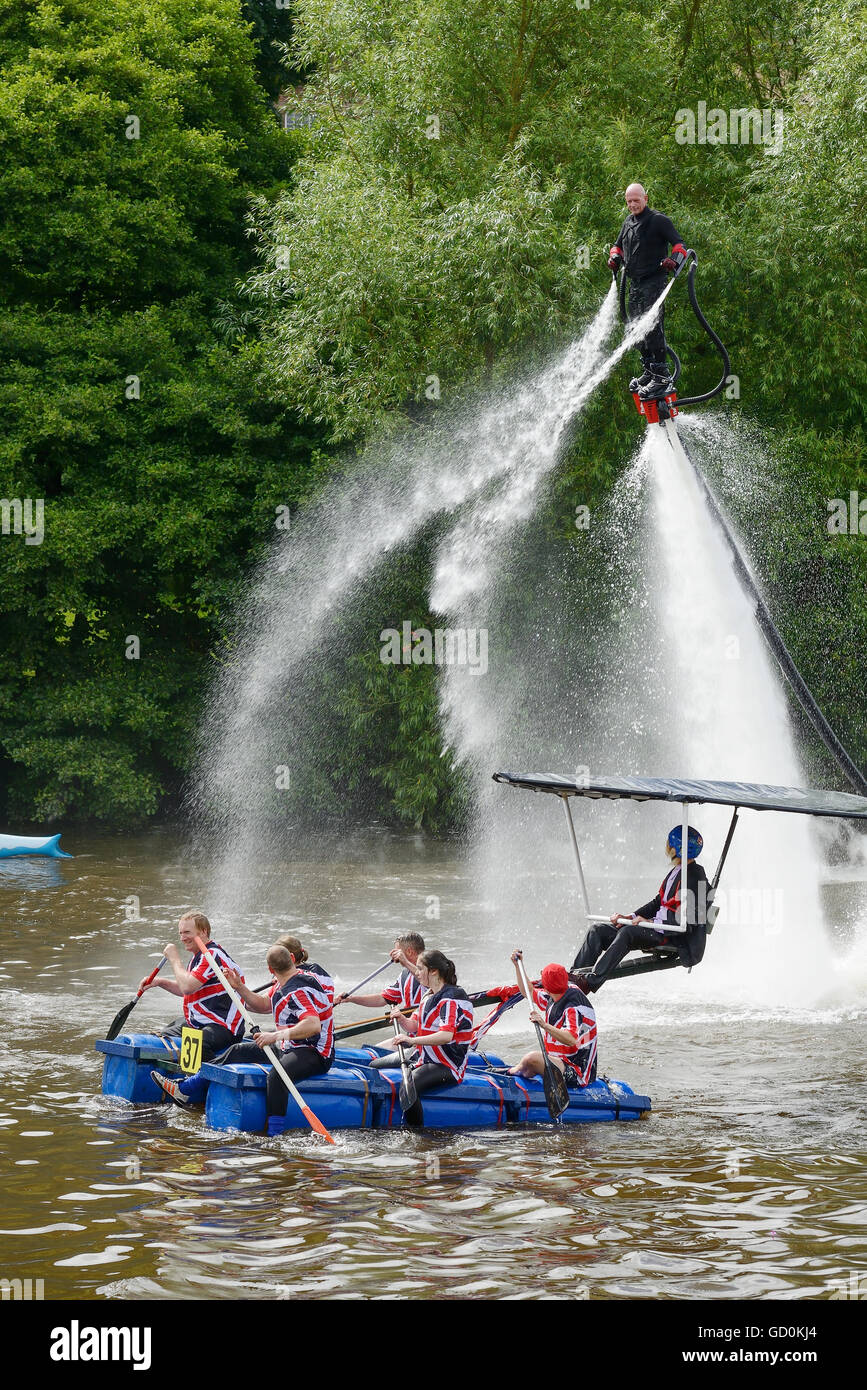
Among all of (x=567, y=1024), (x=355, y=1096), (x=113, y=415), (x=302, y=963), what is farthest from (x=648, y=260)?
(x=113, y=415)

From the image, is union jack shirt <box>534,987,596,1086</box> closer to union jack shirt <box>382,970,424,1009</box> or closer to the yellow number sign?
union jack shirt <box>382,970,424,1009</box>

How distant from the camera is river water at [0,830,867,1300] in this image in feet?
30.1

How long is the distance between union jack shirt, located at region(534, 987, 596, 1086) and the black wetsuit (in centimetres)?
599

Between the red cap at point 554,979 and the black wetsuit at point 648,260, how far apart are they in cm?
577

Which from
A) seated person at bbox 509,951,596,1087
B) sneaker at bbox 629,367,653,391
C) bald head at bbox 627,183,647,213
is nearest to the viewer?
seated person at bbox 509,951,596,1087

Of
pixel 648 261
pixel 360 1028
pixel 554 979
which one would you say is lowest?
pixel 360 1028

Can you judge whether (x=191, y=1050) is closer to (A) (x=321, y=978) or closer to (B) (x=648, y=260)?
(A) (x=321, y=978)

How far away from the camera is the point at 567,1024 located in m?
12.8

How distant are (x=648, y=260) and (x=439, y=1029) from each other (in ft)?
23.6

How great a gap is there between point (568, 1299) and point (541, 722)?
2129 centimetres

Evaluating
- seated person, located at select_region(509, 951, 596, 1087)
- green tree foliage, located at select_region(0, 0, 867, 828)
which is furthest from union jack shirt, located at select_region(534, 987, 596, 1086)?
green tree foliage, located at select_region(0, 0, 867, 828)

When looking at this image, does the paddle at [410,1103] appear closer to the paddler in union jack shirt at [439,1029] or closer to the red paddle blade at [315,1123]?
the paddler in union jack shirt at [439,1029]

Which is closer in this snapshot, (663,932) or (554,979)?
(554,979)

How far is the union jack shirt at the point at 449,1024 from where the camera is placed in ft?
41.3
